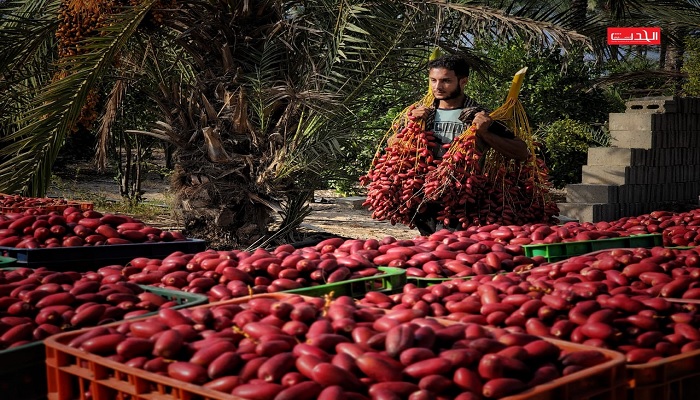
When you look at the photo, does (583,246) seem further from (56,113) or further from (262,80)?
(262,80)

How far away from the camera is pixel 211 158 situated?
7.56m

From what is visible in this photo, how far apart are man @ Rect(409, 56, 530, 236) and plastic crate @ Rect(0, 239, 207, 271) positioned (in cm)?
200

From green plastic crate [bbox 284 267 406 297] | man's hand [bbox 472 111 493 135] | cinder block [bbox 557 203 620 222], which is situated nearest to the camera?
green plastic crate [bbox 284 267 406 297]

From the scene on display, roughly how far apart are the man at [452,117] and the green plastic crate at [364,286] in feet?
7.08

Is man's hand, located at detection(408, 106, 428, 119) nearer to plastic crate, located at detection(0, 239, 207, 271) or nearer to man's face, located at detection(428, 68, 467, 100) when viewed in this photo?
man's face, located at detection(428, 68, 467, 100)

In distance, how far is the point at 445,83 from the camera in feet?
18.8

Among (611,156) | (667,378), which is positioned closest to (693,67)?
(611,156)

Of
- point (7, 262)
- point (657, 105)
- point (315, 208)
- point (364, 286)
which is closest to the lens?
point (364, 286)

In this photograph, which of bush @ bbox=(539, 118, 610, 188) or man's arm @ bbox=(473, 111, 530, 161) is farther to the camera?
bush @ bbox=(539, 118, 610, 188)

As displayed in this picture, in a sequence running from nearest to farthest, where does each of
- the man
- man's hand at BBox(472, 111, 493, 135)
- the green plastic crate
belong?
the green plastic crate
man's hand at BBox(472, 111, 493, 135)
the man

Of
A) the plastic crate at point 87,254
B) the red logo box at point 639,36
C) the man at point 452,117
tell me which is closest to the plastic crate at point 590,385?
the plastic crate at point 87,254

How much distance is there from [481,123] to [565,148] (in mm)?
7522

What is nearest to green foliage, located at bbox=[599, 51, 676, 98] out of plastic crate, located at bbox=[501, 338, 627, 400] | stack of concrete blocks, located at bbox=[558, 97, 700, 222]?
stack of concrete blocks, located at bbox=[558, 97, 700, 222]

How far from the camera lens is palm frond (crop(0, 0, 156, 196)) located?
6.34 m
